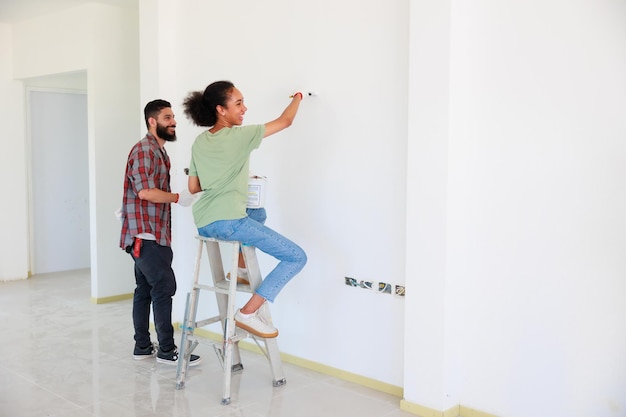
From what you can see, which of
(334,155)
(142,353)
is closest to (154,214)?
(142,353)

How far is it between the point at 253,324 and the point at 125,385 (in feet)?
2.98

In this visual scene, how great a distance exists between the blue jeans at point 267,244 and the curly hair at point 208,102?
1.94 ft

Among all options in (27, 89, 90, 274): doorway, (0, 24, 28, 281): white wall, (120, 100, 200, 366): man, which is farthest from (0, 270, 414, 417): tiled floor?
(27, 89, 90, 274): doorway

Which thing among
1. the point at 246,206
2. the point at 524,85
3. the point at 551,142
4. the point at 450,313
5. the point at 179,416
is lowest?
the point at 179,416

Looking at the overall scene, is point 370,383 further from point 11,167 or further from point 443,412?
point 11,167

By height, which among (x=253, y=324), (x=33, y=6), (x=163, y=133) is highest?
(x=33, y=6)

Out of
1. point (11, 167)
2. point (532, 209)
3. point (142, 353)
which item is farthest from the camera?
point (11, 167)

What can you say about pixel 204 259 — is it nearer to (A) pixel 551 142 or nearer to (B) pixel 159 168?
(B) pixel 159 168

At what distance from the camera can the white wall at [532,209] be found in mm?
2689

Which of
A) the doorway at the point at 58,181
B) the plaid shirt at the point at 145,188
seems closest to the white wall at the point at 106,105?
the doorway at the point at 58,181

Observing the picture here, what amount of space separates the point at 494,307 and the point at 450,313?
0.70 ft

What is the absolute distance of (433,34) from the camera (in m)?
3.07

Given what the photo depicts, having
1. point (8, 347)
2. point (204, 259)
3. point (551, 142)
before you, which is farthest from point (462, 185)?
point (8, 347)

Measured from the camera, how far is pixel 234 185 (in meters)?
3.37
